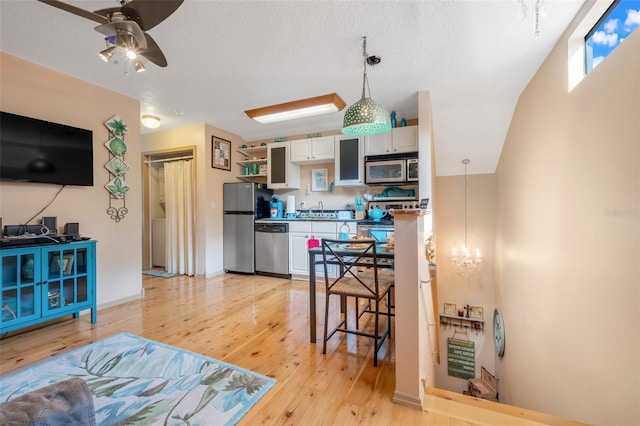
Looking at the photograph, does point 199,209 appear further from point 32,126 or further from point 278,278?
point 32,126

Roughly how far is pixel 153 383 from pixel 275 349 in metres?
0.83

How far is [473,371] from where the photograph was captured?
4102 millimetres

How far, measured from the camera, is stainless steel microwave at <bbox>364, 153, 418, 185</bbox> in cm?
377

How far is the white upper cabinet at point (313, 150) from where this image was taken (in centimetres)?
432

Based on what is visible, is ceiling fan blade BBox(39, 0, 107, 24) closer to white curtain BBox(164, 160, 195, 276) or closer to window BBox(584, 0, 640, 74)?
window BBox(584, 0, 640, 74)

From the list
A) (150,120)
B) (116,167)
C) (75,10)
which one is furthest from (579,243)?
(150,120)

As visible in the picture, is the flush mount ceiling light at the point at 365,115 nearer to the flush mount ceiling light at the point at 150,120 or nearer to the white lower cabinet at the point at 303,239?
the white lower cabinet at the point at 303,239

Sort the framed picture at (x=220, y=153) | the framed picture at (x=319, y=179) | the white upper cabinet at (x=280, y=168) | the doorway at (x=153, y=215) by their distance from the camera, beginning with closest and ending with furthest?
the framed picture at (x=220, y=153)
the white upper cabinet at (x=280, y=168)
the framed picture at (x=319, y=179)
the doorway at (x=153, y=215)

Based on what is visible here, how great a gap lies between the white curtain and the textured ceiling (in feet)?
3.83

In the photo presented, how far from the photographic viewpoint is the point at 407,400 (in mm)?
1547

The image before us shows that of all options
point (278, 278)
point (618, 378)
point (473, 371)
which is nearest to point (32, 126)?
point (278, 278)

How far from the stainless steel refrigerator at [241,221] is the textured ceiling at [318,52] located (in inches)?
52.7

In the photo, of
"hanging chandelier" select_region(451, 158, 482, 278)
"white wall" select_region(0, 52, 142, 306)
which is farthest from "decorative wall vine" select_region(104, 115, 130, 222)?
"hanging chandelier" select_region(451, 158, 482, 278)

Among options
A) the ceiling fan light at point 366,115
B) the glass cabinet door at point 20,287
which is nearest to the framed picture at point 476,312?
the ceiling fan light at point 366,115
